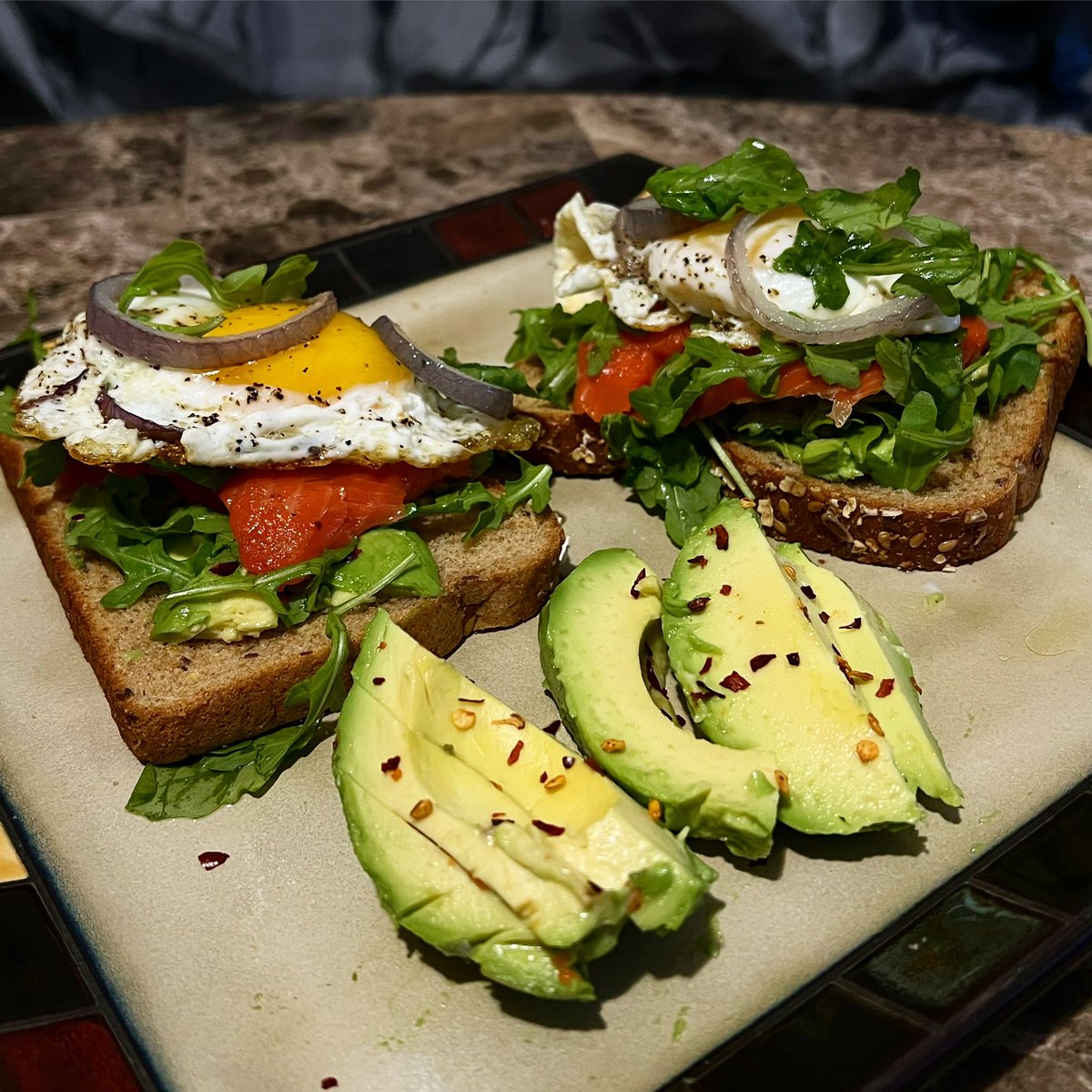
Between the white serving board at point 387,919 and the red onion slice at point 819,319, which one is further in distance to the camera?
the red onion slice at point 819,319

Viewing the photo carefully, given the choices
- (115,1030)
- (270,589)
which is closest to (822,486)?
Result: (270,589)

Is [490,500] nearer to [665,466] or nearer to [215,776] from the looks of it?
[665,466]

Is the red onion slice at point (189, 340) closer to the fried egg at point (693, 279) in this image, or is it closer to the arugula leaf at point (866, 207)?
the fried egg at point (693, 279)

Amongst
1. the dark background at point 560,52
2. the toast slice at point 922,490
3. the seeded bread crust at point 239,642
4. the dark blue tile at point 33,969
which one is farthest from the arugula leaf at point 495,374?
the dark background at point 560,52

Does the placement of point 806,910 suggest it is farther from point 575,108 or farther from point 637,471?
point 575,108

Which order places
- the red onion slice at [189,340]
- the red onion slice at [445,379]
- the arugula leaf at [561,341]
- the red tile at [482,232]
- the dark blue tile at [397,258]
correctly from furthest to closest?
the red tile at [482,232]
the dark blue tile at [397,258]
the arugula leaf at [561,341]
the red onion slice at [445,379]
the red onion slice at [189,340]

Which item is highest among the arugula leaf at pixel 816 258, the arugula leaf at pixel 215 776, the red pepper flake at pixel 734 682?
the arugula leaf at pixel 816 258

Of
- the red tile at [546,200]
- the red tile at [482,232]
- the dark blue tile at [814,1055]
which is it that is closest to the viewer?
the dark blue tile at [814,1055]
